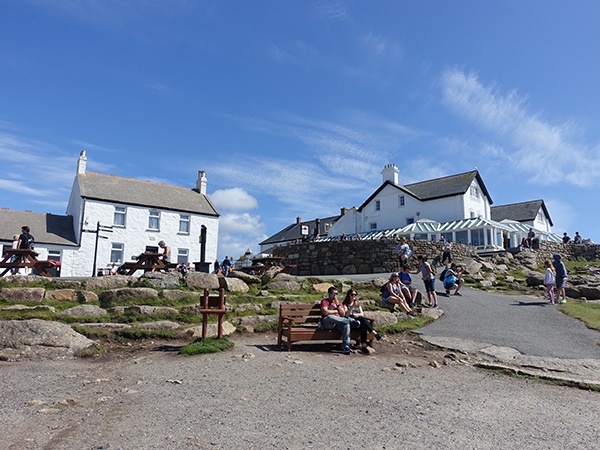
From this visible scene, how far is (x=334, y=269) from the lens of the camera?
28000 millimetres

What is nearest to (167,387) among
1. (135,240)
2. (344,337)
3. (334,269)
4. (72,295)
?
(344,337)


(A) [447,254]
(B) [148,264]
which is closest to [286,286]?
(B) [148,264]

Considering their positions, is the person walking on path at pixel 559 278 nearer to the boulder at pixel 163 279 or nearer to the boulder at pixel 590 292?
the boulder at pixel 590 292

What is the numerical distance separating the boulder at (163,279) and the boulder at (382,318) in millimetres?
6168

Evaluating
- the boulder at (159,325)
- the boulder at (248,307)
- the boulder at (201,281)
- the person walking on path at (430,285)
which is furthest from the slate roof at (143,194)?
the person walking on path at (430,285)

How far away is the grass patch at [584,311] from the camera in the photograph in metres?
11.7

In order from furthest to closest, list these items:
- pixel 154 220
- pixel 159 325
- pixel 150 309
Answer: pixel 154 220, pixel 150 309, pixel 159 325

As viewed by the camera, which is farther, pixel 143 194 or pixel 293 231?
pixel 293 231

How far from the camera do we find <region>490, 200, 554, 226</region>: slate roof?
44438 mm

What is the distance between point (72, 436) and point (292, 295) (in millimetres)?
9774

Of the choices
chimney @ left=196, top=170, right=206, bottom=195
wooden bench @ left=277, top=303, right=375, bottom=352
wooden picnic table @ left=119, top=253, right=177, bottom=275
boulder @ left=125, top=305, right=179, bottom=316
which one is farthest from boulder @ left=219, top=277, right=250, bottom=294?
chimney @ left=196, top=170, right=206, bottom=195

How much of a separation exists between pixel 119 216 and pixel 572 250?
36760 mm

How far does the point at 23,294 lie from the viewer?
10.8 metres

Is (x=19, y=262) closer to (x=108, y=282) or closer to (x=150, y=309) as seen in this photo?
(x=108, y=282)
